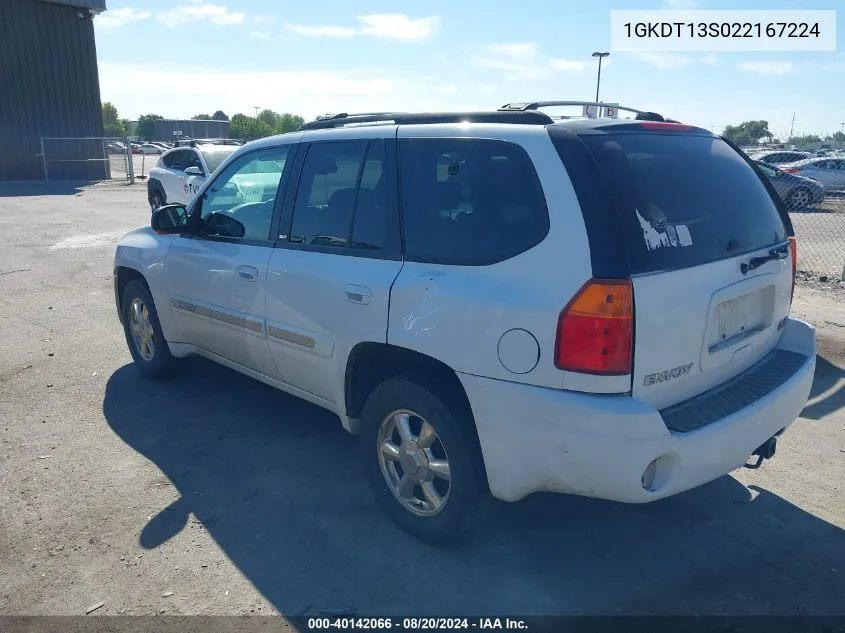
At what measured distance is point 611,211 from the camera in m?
2.58

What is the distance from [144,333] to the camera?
17.5ft

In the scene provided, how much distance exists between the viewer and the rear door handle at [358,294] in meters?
3.21

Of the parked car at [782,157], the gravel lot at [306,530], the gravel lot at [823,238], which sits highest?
the parked car at [782,157]

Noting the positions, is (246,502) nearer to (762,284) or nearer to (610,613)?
(610,613)

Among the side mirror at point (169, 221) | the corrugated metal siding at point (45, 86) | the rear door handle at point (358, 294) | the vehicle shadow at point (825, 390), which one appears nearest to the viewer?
the rear door handle at point (358, 294)

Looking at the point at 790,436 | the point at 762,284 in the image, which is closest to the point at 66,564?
the point at 762,284

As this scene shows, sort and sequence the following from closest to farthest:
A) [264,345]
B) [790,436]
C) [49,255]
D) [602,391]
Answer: [602,391] → [264,345] → [790,436] → [49,255]

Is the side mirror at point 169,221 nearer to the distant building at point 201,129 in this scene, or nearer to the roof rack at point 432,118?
the roof rack at point 432,118

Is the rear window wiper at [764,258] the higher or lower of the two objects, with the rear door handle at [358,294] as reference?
higher

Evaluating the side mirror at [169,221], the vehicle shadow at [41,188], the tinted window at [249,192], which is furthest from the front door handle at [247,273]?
the vehicle shadow at [41,188]

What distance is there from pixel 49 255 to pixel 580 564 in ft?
34.6

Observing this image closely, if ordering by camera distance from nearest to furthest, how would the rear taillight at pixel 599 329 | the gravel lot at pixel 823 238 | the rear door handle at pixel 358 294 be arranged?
the rear taillight at pixel 599 329, the rear door handle at pixel 358 294, the gravel lot at pixel 823 238

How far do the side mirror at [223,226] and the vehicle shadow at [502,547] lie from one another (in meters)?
1.37

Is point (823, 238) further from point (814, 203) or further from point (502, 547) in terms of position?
point (502, 547)
